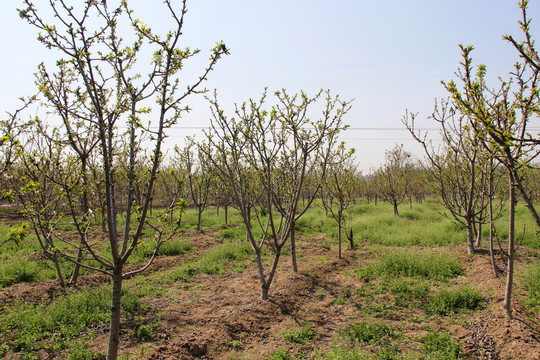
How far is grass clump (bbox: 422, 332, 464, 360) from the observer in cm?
376

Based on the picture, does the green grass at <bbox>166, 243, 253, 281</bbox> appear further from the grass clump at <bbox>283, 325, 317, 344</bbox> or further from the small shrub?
the small shrub

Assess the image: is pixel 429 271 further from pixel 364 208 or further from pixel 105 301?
pixel 364 208

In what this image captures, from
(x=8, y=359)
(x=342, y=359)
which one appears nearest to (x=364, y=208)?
(x=342, y=359)

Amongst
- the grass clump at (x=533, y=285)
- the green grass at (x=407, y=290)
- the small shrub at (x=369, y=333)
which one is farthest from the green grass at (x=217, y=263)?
the grass clump at (x=533, y=285)

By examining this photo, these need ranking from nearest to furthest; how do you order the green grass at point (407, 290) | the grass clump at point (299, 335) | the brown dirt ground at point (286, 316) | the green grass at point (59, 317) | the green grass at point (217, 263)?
1. the brown dirt ground at point (286, 316)
2. the green grass at point (59, 317)
3. the grass clump at point (299, 335)
4. the green grass at point (407, 290)
5. the green grass at point (217, 263)

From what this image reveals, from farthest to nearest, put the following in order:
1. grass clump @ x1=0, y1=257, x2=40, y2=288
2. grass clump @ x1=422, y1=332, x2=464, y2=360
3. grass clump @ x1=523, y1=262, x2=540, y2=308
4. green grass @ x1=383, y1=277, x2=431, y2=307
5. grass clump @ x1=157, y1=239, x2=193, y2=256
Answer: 1. grass clump @ x1=157, y1=239, x2=193, y2=256
2. grass clump @ x1=0, y1=257, x2=40, y2=288
3. green grass @ x1=383, y1=277, x2=431, y2=307
4. grass clump @ x1=523, y1=262, x2=540, y2=308
5. grass clump @ x1=422, y1=332, x2=464, y2=360

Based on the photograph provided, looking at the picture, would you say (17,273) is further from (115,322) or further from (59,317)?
(115,322)

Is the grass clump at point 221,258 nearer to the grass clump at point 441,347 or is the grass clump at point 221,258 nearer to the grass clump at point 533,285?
the grass clump at point 441,347

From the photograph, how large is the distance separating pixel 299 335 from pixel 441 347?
6.01 feet

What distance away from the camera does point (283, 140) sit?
546cm

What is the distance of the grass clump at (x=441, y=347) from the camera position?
3762 mm

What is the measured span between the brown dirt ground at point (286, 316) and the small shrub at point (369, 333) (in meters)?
0.20

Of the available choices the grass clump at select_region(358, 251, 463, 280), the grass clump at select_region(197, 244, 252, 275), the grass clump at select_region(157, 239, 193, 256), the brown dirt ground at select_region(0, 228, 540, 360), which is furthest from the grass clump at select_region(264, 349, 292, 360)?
the grass clump at select_region(157, 239, 193, 256)

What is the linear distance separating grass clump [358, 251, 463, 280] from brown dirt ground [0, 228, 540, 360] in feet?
0.96
